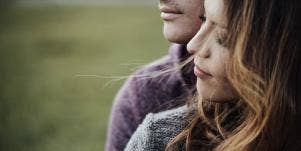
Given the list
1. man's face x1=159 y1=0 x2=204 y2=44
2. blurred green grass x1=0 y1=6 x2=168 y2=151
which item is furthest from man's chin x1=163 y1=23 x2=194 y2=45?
blurred green grass x1=0 y1=6 x2=168 y2=151

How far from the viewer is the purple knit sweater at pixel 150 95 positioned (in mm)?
1911

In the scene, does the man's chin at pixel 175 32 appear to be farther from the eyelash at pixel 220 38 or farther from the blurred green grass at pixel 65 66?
the blurred green grass at pixel 65 66

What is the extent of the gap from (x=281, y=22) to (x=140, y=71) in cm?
84

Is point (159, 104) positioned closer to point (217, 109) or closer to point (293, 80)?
point (217, 109)

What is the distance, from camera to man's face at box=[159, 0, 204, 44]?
1.48 meters

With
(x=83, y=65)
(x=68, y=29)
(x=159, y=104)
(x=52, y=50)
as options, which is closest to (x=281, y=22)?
(x=159, y=104)

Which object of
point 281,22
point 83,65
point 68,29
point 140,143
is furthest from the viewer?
point 68,29

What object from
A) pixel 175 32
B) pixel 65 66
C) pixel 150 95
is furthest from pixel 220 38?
pixel 65 66

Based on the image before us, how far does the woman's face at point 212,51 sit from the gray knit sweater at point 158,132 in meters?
0.14

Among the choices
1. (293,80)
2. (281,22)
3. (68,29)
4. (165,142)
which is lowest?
(68,29)

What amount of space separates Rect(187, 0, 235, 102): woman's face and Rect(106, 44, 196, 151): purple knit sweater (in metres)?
0.61

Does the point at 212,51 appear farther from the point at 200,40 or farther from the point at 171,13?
the point at 171,13

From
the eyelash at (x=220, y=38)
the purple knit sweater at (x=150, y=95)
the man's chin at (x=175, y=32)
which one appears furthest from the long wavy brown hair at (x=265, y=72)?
the purple knit sweater at (x=150, y=95)

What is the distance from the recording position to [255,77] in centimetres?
125
